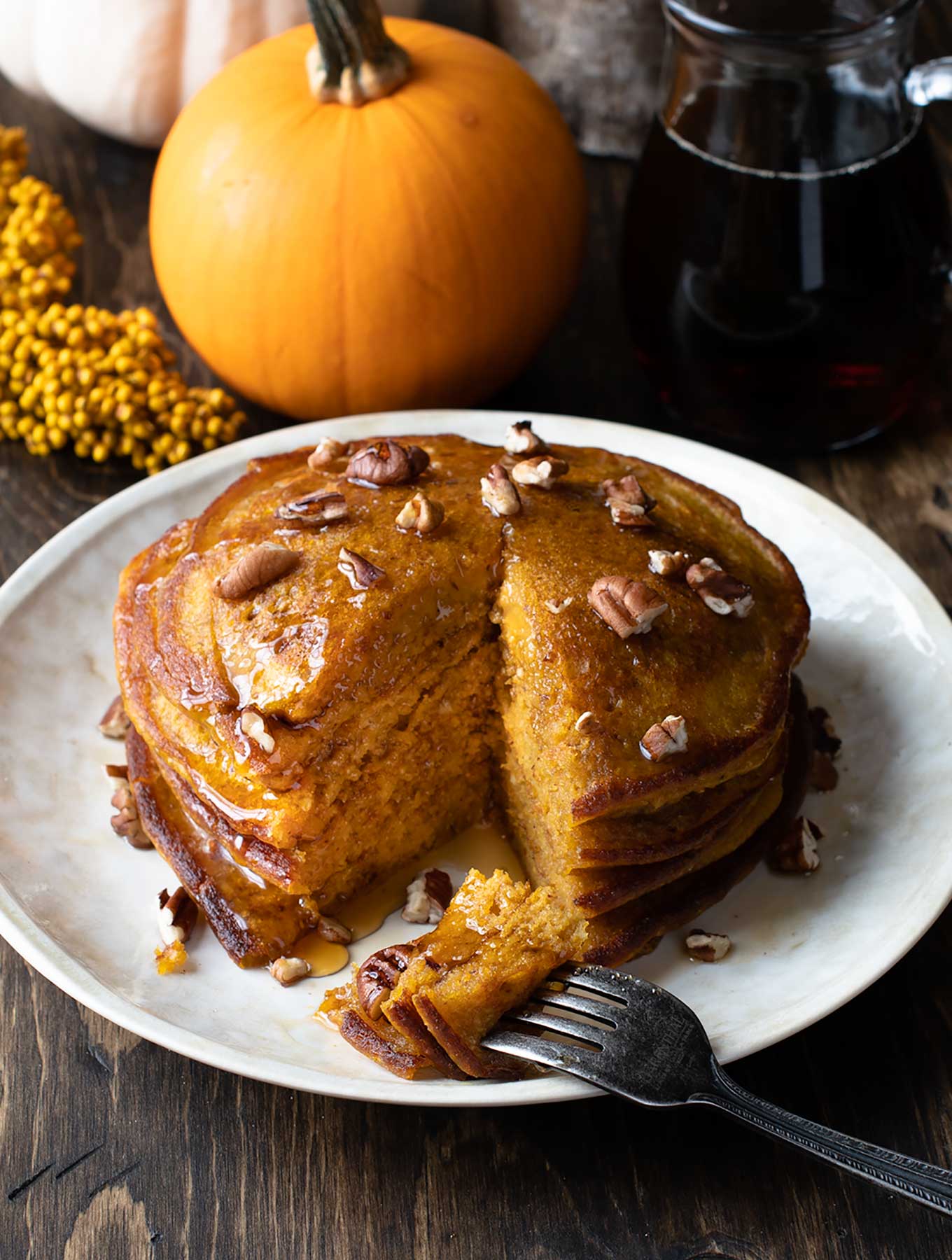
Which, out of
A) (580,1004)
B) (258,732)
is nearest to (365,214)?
(258,732)

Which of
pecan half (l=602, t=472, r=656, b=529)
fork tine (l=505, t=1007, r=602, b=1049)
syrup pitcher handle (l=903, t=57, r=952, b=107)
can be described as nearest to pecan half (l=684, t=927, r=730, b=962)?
fork tine (l=505, t=1007, r=602, b=1049)

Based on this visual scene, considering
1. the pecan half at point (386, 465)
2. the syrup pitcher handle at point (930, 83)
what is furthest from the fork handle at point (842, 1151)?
the syrup pitcher handle at point (930, 83)

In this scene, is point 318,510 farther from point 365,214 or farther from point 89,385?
point 89,385

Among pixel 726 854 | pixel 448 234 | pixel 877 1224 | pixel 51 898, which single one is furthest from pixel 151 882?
pixel 448 234

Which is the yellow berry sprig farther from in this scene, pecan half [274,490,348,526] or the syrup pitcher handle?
the syrup pitcher handle

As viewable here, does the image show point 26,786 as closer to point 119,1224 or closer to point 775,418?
point 119,1224

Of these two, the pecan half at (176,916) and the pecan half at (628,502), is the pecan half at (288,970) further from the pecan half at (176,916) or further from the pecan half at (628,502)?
the pecan half at (628,502)
